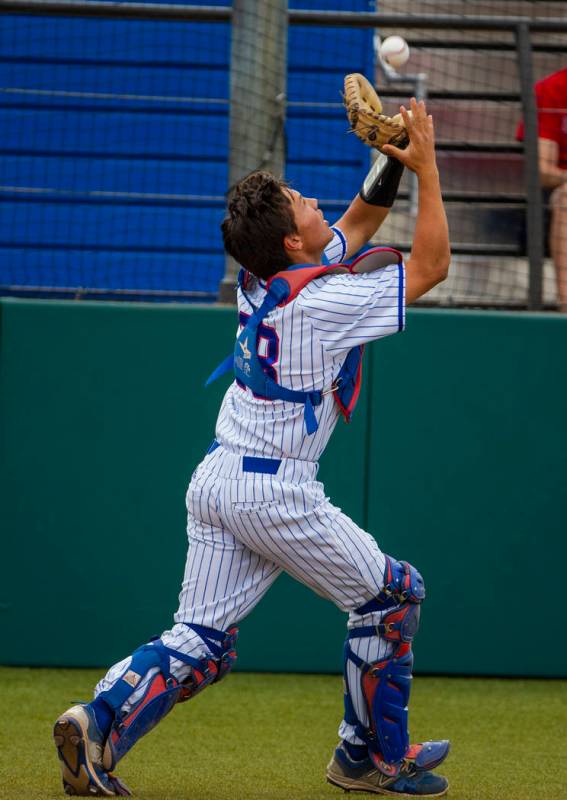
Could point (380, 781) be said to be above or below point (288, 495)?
below

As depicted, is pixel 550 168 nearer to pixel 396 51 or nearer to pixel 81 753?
pixel 396 51

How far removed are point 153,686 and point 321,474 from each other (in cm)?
212

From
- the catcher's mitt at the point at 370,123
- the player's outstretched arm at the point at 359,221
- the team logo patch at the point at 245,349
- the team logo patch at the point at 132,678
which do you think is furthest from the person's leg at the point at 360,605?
the catcher's mitt at the point at 370,123

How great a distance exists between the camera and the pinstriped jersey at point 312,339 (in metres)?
3.29

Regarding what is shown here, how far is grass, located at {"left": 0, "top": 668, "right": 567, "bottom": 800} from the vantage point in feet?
11.9

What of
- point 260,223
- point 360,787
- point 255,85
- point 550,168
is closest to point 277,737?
point 360,787

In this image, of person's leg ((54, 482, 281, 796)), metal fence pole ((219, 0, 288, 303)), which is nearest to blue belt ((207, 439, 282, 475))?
person's leg ((54, 482, 281, 796))

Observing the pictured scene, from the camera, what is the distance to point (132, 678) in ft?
10.9

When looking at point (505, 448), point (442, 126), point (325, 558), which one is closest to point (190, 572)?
point (325, 558)

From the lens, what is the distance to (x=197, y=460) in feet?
17.5

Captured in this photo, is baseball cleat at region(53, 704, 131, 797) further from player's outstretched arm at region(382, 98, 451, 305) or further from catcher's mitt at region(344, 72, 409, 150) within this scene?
catcher's mitt at region(344, 72, 409, 150)

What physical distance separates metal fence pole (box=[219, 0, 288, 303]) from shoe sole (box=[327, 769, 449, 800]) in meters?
2.51

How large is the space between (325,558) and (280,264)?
794mm

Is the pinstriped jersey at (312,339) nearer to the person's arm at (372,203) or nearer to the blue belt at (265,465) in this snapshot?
the blue belt at (265,465)
